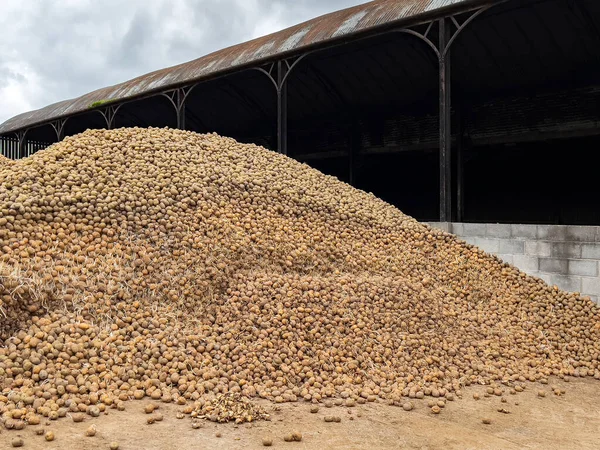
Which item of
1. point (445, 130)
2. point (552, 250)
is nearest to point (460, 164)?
point (445, 130)

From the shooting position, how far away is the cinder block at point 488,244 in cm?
679

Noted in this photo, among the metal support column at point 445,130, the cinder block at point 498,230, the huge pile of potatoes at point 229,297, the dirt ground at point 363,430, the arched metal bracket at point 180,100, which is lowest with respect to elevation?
the dirt ground at point 363,430

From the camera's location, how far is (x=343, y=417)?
348 cm

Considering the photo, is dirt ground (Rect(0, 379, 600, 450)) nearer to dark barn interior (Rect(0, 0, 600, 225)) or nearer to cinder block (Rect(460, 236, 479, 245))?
cinder block (Rect(460, 236, 479, 245))

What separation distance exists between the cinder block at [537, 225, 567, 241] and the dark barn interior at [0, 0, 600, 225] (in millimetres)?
1439

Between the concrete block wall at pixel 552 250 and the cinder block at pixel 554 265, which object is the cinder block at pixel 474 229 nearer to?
the concrete block wall at pixel 552 250

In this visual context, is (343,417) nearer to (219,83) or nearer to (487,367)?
(487,367)

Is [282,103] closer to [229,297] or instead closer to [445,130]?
[445,130]

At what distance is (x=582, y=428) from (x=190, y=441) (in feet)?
8.47

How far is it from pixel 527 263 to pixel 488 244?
574 mm

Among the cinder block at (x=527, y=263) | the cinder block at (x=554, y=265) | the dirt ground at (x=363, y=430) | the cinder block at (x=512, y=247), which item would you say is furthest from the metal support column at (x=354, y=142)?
the dirt ground at (x=363, y=430)

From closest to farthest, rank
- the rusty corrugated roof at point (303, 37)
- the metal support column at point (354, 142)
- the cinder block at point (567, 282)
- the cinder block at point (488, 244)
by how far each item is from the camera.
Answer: the cinder block at point (567, 282) → the cinder block at point (488, 244) → the rusty corrugated roof at point (303, 37) → the metal support column at point (354, 142)

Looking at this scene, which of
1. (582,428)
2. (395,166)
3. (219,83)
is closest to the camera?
(582,428)

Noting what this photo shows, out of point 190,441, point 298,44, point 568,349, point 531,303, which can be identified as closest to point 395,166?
point 298,44
